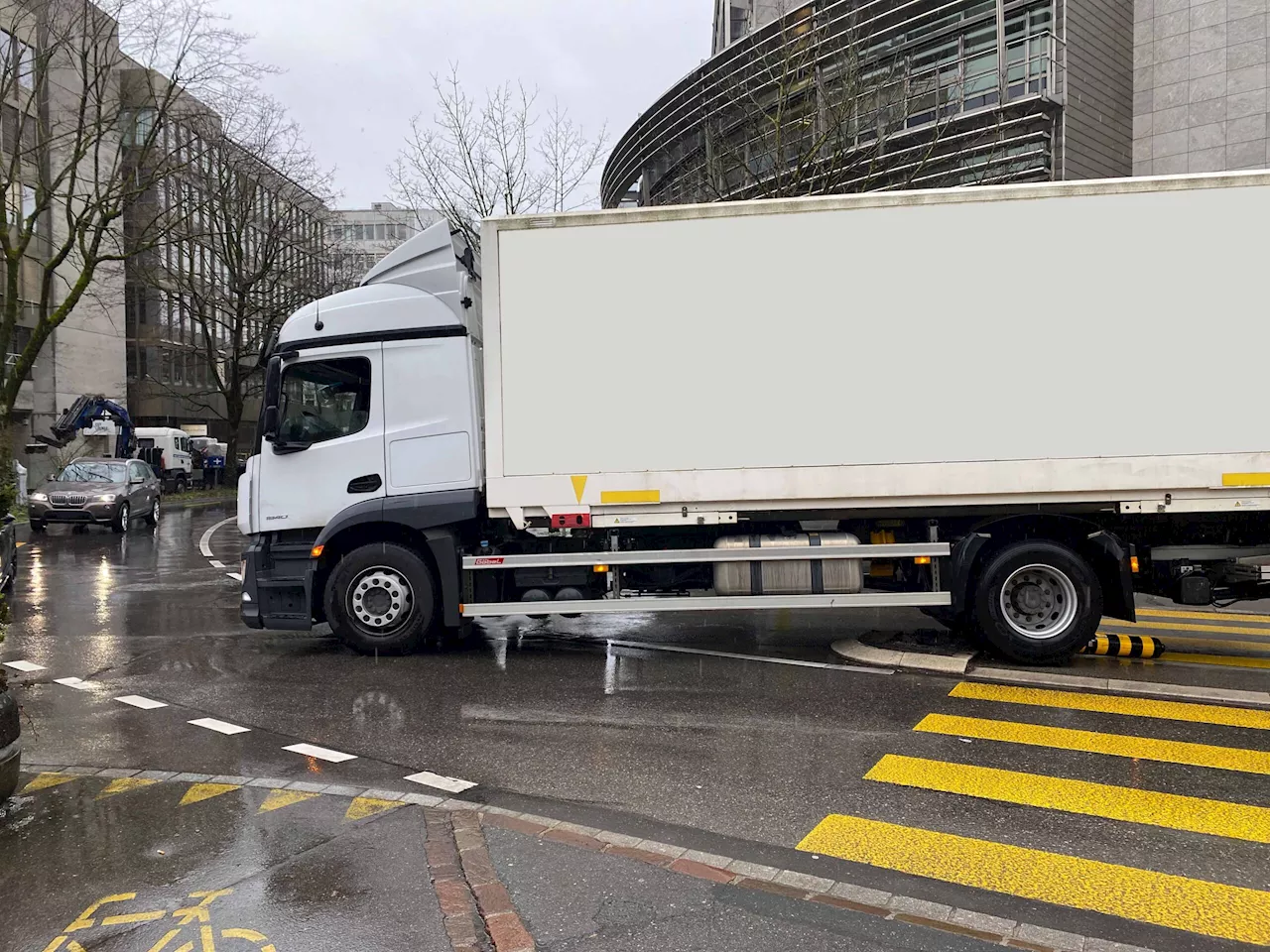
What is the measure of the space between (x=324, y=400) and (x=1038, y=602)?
6.20 metres

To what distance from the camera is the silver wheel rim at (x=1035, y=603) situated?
782cm

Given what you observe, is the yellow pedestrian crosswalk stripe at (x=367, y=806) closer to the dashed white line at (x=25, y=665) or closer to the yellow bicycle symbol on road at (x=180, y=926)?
the yellow bicycle symbol on road at (x=180, y=926)

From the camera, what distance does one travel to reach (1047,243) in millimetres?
7363

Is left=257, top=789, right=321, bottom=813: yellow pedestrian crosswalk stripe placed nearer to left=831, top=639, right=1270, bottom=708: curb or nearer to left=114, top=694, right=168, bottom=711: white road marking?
left=114, top=694, right=168, bottom=711: white road marking

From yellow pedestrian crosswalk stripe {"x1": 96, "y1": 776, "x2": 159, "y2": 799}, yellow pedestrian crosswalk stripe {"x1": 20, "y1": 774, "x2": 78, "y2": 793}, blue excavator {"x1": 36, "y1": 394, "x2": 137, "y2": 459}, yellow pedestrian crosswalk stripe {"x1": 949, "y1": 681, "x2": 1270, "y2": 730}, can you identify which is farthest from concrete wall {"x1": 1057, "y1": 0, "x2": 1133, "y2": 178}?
blue excavator {"x1": 36, "y1": 394, "x2": 137, "y2": 459}

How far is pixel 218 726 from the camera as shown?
6.52m

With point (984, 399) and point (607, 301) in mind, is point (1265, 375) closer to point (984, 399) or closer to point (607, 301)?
point (984, 399)

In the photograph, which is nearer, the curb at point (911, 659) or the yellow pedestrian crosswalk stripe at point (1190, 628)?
the curb at point (911, 659)

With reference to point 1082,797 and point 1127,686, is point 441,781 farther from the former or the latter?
point 1127,686

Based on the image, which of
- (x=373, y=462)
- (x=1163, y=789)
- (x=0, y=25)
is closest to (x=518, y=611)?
(x=373, y=462)

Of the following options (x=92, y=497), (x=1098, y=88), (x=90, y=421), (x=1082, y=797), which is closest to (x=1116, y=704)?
(x=1082, y=797)

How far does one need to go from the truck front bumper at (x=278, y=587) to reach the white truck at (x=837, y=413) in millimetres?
247

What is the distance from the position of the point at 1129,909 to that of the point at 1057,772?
1725 millimetres

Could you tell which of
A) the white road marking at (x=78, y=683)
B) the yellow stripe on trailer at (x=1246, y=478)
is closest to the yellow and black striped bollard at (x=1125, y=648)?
the yellow stripe on trailer at (x=1246, y=478)
